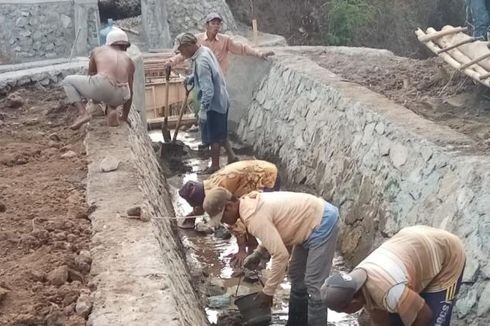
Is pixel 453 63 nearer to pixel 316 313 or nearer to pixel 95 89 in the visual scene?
pixel 316 313

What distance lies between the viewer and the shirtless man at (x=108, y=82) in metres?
7.49

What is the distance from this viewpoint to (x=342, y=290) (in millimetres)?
4051

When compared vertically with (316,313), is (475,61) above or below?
above

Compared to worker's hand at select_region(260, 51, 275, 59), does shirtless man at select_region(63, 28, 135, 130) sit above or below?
above

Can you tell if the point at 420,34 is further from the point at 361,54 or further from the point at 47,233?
the point at 47,233

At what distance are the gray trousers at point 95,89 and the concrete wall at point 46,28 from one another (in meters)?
7.10

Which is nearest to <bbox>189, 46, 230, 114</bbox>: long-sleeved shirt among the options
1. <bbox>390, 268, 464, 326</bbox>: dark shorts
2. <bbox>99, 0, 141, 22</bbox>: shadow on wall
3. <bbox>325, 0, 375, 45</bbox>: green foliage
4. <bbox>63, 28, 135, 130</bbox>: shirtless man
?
<bbox>63, 28, 135, 130</bbox>: shirtless man

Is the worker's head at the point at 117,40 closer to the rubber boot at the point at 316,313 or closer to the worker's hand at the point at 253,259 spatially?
the worker's hand at the point at 253,259

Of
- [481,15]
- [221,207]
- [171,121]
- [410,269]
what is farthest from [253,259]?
[171,121]

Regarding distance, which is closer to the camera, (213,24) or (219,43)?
(213,24)

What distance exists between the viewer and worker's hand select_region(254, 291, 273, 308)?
215 inches

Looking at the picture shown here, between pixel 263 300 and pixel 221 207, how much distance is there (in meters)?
0.88

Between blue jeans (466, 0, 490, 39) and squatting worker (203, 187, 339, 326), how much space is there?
502 cm

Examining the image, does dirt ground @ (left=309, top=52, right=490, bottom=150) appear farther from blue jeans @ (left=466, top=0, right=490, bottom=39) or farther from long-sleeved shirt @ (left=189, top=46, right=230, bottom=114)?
long-sleeved shirt @ (left=189, top=46, right=230, bottom=114)
